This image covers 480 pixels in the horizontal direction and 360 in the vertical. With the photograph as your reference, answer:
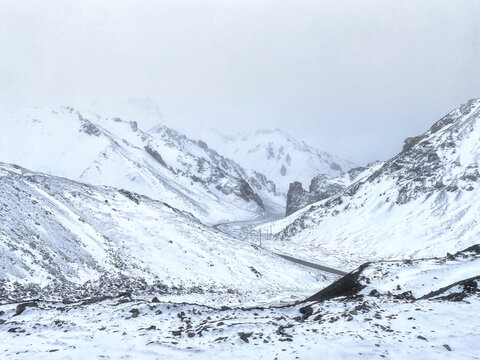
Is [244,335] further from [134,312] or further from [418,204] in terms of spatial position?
[418,204]

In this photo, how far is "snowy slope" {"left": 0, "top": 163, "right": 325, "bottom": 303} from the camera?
107 feet

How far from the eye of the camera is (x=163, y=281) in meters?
41.2

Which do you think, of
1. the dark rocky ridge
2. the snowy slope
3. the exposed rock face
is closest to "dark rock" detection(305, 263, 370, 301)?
the snowy slope

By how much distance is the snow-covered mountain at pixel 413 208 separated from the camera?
10294 centimetres

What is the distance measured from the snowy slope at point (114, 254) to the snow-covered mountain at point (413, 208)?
55.0 metres

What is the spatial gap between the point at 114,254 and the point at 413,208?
101191 millimetres

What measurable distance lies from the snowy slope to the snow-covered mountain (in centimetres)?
5500

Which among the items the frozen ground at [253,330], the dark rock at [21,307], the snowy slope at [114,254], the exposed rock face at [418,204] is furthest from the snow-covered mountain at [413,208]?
the dark rock at [21,307]

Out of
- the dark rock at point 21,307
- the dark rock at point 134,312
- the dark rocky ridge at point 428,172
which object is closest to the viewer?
the dark rock at point 134,312

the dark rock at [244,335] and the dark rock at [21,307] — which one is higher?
the dark rock at [21,307]

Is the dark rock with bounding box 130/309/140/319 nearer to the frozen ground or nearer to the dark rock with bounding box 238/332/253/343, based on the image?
the frozen ground

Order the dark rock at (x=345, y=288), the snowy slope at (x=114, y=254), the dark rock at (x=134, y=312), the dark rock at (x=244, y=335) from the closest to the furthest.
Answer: the dark rock at (x=244, y=335) → the dark rock at (x=134, y=312) → the dark rock at (x=345, y=288) → the snowy slope at (x=114, y=254)

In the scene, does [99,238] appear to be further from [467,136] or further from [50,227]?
[467,136]

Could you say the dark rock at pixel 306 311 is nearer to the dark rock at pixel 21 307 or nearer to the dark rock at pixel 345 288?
the dark rock at pixel 345 288
